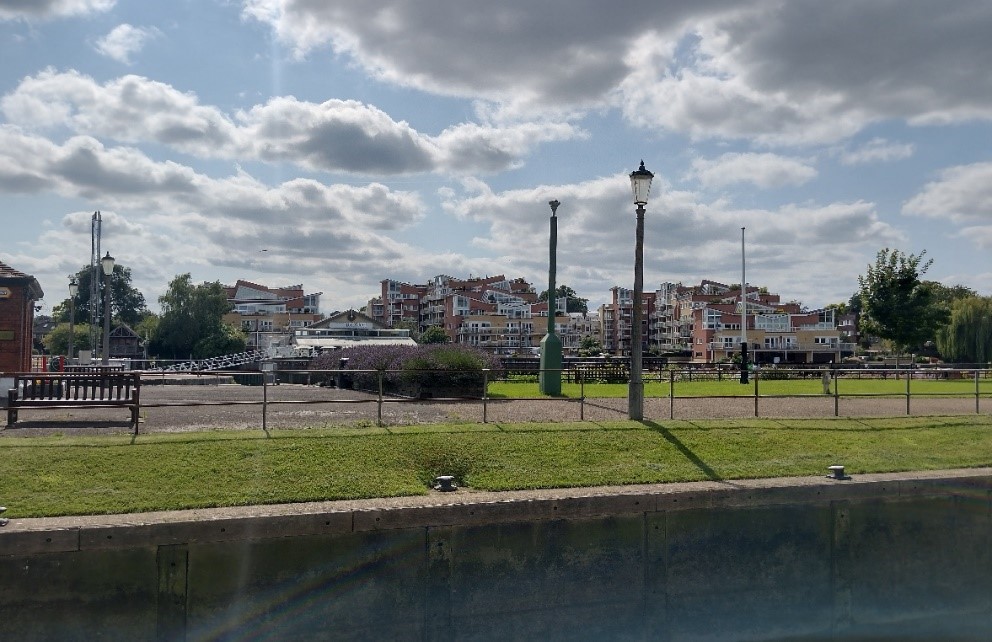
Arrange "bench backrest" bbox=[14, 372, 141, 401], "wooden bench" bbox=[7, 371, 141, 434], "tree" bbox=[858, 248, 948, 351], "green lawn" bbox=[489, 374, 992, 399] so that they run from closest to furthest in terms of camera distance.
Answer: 1. "wooden bench" bbox=[7, 371, 141, 434]
2. "bench backrest" bbox=[14, 372, 141, 401]
3. "green lawn" bbox=[489, 374, 992, 399]
4. "tree" bbox=[858, 248, 948, 351]

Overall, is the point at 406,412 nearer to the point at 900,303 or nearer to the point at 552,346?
the point at 552,346

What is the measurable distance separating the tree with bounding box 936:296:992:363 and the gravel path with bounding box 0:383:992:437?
43.9 meters

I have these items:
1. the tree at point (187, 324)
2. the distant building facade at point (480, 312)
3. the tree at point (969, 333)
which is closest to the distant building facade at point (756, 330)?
the distant building facade at point (480, 312)

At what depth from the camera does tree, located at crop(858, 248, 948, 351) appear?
1427 inches

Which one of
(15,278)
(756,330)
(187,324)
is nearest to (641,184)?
(15,278)

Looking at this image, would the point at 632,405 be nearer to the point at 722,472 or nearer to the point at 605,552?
the point at 722,472

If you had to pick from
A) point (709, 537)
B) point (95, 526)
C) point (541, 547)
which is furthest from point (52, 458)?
point (709, 537)

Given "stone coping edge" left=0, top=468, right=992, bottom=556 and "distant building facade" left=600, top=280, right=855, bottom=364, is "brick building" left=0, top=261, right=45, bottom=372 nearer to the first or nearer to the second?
"stone coping edge" left=0, top=468, right=992, bottom=556

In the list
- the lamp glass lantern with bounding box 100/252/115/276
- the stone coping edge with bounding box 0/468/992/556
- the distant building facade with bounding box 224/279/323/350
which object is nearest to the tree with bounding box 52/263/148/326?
the distant building facade with bounding box 224/279/323/350

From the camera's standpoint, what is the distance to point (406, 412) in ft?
55.7

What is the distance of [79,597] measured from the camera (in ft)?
26.2

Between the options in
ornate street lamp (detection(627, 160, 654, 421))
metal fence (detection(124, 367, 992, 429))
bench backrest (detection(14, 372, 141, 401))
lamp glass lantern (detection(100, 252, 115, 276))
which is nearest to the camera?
bench backrest (detection(14, 372, 141, 401))

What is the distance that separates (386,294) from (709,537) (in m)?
159

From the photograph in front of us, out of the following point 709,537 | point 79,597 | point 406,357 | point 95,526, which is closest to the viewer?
point 79,597
